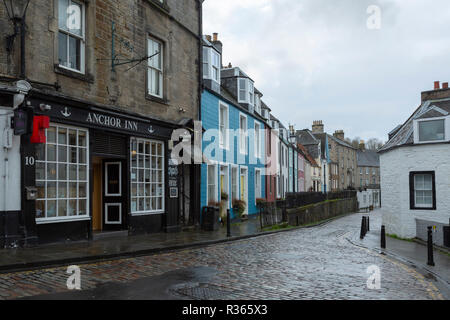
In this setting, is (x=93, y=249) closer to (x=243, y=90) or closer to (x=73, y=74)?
(x=73, y=74)

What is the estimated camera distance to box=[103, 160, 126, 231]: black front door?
44.8ft

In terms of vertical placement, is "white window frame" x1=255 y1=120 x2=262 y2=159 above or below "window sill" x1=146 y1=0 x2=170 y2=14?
below

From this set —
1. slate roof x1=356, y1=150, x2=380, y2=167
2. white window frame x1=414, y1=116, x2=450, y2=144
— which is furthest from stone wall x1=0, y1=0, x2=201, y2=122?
slate roof x1=356, y1=150, x2=380, y2=167

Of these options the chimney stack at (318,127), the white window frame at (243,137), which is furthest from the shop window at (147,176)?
the chimney stack at (318,127)

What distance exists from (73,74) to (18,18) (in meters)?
1.98

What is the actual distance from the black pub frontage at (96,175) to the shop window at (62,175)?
0.02 metres

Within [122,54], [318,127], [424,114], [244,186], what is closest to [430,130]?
[424,114]

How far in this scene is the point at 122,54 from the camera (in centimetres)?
1356

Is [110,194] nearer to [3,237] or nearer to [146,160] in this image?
[146,160]

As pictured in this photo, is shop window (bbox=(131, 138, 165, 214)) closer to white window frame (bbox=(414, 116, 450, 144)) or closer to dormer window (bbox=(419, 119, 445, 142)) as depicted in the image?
white window frame (bbox=(414, 116, 450, 144))

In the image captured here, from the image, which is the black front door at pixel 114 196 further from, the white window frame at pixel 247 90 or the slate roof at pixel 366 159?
the slate roof at pixel 366 159

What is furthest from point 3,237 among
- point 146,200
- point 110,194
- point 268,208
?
point 268,208
